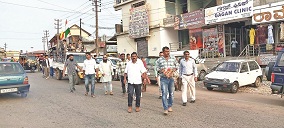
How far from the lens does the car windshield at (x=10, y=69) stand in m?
9.33

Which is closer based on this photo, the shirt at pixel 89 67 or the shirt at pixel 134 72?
the shirt at pixel 134 72

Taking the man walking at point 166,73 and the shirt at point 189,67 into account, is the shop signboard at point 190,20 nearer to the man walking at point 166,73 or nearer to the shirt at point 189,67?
the shirt at point 189,67

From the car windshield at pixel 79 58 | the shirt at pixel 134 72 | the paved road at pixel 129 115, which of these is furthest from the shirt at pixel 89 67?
the car windshield at pixel 79 58

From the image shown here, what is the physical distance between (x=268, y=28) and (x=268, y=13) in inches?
40.2

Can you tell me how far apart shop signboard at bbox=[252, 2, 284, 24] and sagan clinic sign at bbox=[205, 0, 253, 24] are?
517 mm

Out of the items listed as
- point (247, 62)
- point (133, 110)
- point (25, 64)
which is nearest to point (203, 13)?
point (247, 62)

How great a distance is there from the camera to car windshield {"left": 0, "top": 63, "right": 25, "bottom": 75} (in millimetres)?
9327

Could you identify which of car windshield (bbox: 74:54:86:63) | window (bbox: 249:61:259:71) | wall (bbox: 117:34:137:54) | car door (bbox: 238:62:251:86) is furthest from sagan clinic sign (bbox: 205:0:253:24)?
wall (bbox: 117:34:137:54)

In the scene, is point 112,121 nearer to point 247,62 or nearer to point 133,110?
point 133,110

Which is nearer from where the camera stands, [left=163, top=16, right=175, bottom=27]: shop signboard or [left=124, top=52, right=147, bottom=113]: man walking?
[left=124, top=52, right=147, bottom=113]: man walking

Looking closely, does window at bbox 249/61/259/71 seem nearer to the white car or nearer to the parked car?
the white car

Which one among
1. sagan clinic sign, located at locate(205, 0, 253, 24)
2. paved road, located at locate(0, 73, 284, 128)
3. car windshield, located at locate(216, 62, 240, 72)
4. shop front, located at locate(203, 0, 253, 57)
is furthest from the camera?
shop front, located at locate(203, 0, 253, 57)

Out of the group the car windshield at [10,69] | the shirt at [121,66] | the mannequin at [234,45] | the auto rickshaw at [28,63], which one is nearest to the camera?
the car windshield at [10,69]

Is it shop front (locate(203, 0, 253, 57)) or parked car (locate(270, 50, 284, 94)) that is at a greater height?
shop front (locate(203, 0, 253, 57))
